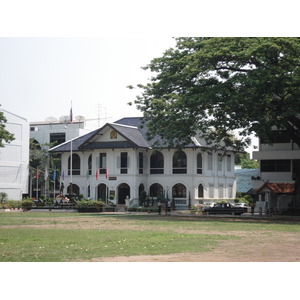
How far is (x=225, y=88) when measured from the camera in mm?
36500

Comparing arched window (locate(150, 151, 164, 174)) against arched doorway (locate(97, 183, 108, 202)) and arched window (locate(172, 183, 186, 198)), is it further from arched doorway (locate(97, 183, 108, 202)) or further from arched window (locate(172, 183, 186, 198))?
arched doorway (locate(97, 183, 108, 202))

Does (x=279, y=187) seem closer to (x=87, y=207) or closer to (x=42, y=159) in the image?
(x=87, y=207)

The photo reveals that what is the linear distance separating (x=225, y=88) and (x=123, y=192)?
29.5 meters

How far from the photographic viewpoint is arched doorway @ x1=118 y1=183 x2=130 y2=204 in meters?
63.4

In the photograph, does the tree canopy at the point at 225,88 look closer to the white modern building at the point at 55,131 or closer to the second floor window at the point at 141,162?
the second floor window at the point at 141,162

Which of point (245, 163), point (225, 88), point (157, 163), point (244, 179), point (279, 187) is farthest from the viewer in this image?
point (245, 163)

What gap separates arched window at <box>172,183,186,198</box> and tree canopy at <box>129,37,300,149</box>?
20025mm

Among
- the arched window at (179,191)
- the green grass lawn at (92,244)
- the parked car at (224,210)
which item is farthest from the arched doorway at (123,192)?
the green grass lawn at (92,244)

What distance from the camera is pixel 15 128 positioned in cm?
6219

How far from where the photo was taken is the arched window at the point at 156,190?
209 ft

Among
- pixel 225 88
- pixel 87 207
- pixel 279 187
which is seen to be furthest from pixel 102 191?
pixel 225 88

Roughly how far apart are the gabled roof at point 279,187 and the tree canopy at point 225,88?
9362 millimetres

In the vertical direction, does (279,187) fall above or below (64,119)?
below
